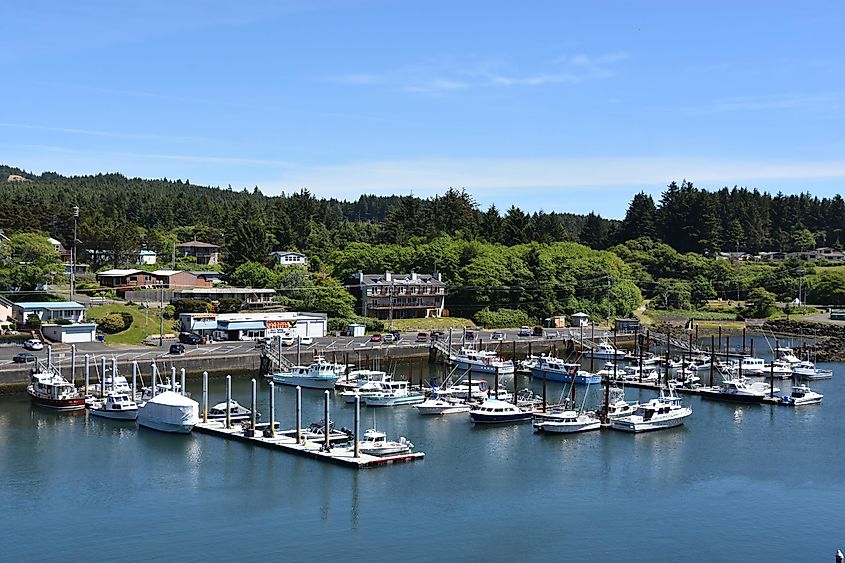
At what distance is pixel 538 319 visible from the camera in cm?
8512

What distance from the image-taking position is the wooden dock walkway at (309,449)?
35.1m

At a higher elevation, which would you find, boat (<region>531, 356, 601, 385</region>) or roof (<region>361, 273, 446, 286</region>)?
roof (<region>361, 273, 446, 286</region>)

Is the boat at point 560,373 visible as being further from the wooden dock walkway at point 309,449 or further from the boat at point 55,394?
the boat at point 55,394

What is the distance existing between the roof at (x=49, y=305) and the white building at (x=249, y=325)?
690 cm

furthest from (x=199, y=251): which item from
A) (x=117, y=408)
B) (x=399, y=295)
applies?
(x=117, y=408)

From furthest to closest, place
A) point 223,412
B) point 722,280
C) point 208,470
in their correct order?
point 722,280, point 223,412, point 208,470

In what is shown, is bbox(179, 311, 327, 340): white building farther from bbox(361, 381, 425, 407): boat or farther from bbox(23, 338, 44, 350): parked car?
bbox(361, 381, 425, 407): boat

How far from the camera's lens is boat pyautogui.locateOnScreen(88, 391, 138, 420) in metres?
42.4

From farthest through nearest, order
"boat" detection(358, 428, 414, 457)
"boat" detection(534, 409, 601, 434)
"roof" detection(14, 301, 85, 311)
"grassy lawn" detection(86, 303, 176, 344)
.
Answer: "roof" detection(14, 301, 85, 311) < "grassy lawn" detection(86, 303, 176, 344) < "boat" detection(534, 409, 601, 434) < "boat" detection(358, 428, 414, 457)

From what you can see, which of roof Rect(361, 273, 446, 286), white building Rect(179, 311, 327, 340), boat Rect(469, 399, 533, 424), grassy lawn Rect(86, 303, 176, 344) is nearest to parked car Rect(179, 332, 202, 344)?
white building Rect(179, 311, 327, 340)

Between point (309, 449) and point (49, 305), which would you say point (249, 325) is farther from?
point (309, 449)

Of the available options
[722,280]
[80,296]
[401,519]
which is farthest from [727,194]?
[401,519]

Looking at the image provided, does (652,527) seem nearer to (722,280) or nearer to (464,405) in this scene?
(464,405)

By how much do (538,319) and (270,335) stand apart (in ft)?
90.9
